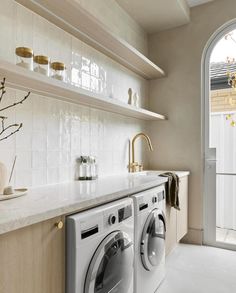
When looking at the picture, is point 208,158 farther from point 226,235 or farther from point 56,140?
point 56,140

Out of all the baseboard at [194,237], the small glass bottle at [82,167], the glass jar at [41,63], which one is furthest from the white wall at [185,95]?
the glass jar at [41,63]

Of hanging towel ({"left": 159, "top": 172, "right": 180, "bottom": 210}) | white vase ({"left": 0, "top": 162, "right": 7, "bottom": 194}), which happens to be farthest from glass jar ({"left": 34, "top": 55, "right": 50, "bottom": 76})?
hanging towel ({"left": 159, "top": 172, "right": 180, "bottom": 210})

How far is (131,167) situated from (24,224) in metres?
1.94

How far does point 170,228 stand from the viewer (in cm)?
230

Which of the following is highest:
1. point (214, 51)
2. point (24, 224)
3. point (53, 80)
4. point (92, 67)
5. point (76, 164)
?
point (214, 51)

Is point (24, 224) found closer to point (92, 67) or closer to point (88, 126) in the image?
point (88, 126)

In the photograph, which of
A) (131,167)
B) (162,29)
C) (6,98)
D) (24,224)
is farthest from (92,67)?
(24,224)

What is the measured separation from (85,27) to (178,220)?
2032mm

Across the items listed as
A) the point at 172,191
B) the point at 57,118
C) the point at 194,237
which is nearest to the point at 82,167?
the point at 57,118

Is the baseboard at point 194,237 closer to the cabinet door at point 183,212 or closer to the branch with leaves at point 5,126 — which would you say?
the cabinet door at point 183,212

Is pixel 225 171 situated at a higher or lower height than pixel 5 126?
lower

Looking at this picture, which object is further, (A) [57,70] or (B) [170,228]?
(B) [170,228]

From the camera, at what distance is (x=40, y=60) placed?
141 cm

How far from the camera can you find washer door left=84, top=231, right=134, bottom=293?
113 centimetres
